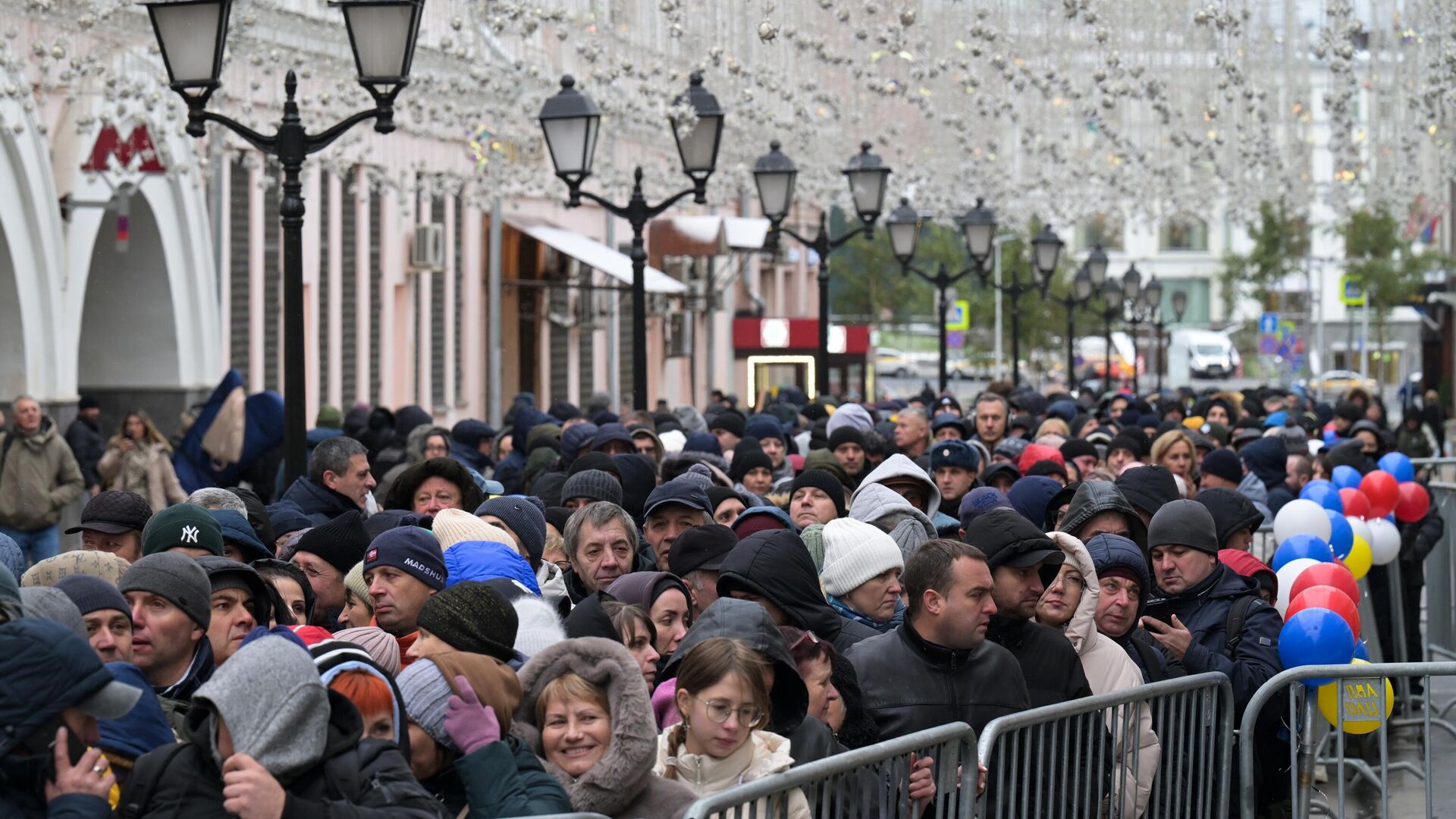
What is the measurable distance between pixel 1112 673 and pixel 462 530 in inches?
91.9

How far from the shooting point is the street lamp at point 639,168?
16.1 m

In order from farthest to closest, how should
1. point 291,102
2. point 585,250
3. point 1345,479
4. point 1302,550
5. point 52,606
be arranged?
point 585,250
point 1345,479
point 291,102
point 1302,550
point 52,606

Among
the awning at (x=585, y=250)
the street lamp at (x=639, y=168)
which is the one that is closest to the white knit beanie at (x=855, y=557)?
the street lamp at (x=639, y=168)

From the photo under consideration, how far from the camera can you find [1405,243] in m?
75.2

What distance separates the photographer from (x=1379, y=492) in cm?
1395

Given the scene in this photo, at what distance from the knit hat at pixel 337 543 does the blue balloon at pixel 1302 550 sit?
4549 mm

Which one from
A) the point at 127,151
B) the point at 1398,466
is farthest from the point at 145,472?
the point at 1398,466

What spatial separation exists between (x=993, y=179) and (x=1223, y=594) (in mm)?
24477

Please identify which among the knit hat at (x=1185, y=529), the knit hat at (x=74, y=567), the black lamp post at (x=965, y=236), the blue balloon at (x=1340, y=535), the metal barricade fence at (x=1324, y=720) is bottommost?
the metal barricade fence at (x=1324, y=720)

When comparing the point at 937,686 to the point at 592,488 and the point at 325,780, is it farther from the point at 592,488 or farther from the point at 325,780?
the point at 592,488

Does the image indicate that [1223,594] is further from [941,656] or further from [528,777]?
[528,777]

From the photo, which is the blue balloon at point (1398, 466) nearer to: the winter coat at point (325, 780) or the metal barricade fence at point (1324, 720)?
the metal barricade fence at point (1324, 720)

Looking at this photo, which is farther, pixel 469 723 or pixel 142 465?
pixel 142 465

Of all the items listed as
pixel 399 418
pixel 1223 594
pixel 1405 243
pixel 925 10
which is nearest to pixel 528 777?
pixel 1223 594
